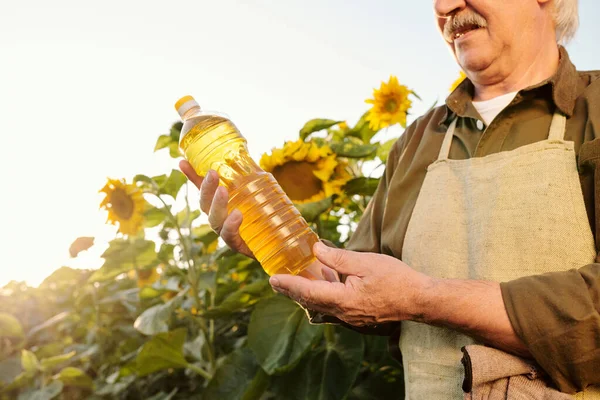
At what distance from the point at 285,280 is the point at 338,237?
4.96 ft

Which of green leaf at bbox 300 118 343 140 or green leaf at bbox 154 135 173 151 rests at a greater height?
green leaf at bbox 154 135 173 151

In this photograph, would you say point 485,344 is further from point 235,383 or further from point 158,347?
point 158,347

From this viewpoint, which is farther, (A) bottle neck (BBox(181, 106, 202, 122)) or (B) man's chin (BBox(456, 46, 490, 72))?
(B) man's chin (BBox(456, 46, 490, 72))

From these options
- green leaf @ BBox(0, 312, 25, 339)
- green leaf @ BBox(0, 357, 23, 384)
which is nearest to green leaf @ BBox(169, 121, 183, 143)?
green leaf @ BBox(0, 357, 23, 384)

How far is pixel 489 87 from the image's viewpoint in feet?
5.90

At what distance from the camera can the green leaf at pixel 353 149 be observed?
2.42 m

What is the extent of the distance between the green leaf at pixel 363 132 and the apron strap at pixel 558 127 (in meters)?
1.25

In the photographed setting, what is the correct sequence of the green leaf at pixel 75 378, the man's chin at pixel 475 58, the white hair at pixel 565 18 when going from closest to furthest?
the man's chin at pixel 475 58 → the white hair at pixel 565 18 → the green leaf at pixel 75 378

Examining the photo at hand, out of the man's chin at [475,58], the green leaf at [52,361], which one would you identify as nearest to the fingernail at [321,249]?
the man's chin at [475,58]

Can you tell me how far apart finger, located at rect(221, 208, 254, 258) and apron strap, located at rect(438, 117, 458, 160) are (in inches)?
24.0

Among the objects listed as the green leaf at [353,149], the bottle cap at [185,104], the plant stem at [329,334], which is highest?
the bottle cap at [185,104]

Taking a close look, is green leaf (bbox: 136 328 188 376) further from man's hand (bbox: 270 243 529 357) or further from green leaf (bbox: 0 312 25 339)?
green leaf (bbox: 0 312 25 339)

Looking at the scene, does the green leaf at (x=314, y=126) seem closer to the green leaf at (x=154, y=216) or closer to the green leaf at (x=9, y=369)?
the green leaf at (x=154, y=216)

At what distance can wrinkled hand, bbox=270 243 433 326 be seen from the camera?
1285 mm
